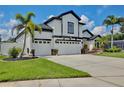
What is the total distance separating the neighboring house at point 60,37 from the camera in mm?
23828

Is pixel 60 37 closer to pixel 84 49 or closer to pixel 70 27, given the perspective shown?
pixel 70 27

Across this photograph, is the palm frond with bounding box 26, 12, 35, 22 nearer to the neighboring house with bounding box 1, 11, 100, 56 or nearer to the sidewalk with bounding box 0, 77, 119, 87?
the neighboring house with bounding box 1, 11, 100, 56

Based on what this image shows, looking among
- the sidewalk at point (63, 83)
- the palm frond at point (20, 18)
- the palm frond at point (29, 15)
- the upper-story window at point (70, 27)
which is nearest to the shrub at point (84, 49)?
the upper-story window at point (70, 27)

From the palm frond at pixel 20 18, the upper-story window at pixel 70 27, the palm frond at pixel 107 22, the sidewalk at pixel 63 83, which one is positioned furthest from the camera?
the palm frond at pixel 107 22

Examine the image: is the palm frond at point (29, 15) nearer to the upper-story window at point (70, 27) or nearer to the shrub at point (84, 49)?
the upper-story window at point (70, 27)

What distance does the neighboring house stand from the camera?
23.8m

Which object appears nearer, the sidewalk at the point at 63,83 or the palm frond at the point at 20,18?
the sidewalk at the point at 63,83

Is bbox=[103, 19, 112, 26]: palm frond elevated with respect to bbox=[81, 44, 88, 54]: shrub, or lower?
elevated

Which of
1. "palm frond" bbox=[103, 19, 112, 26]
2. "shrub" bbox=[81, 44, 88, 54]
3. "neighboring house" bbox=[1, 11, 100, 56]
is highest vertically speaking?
"palm frond" bbox=[103, 19, 112, 26]

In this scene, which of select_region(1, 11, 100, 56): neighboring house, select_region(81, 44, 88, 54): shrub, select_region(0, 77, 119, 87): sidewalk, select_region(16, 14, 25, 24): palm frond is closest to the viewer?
select_region(0, 77, 119, 87): sidewalk

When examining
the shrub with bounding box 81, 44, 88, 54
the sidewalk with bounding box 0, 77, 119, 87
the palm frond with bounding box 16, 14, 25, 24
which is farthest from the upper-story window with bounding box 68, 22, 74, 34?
the sidewalk with bounding box 0, 77, 119, 87

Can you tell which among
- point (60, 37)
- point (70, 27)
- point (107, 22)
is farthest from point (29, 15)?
point (107, 22)
